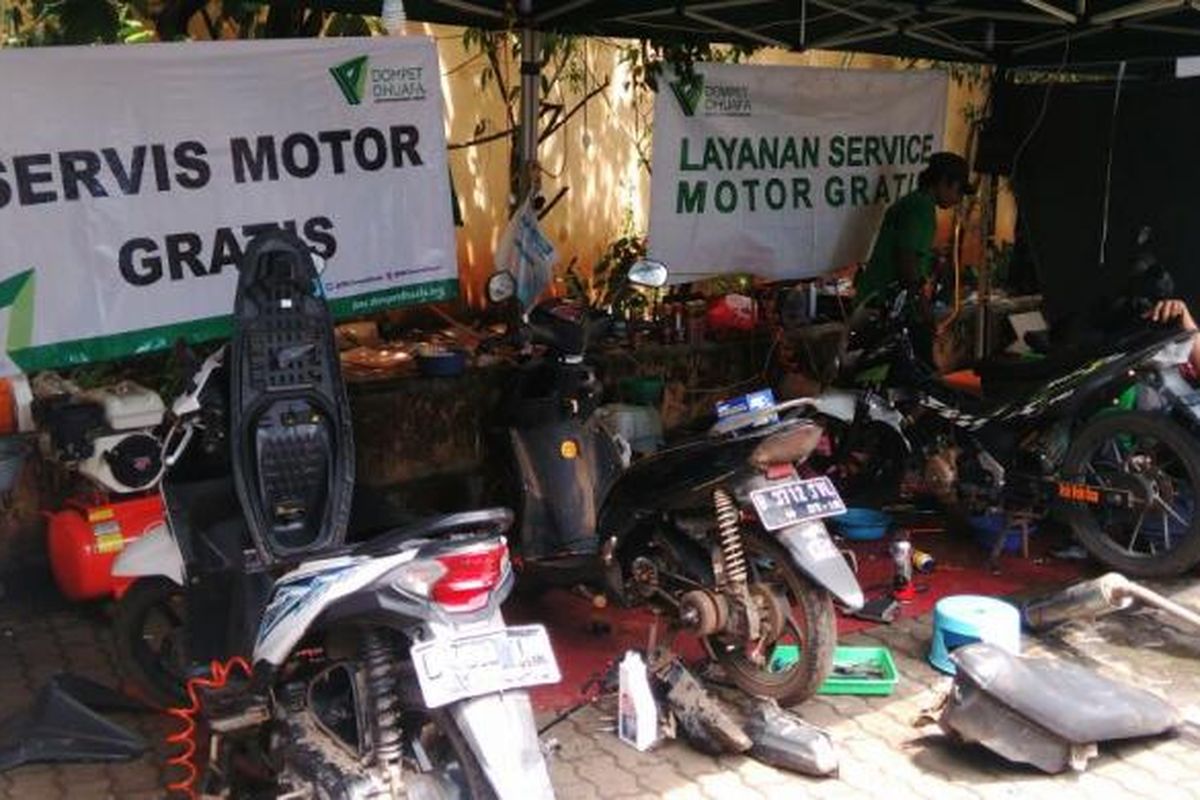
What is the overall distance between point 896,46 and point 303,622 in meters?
5.75

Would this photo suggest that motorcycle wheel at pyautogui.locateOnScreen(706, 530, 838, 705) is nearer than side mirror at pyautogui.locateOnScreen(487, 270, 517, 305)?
Yes

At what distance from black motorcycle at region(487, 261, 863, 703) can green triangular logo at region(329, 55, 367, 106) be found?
1.05m

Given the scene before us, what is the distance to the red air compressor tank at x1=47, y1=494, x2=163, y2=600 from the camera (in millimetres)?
4484

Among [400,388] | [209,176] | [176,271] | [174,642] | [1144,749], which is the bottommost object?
[1144,749]

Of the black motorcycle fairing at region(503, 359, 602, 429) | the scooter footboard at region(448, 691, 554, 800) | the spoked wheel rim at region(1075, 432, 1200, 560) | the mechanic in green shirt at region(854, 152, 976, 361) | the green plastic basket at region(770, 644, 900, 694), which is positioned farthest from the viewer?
the mechanic in green shirt at region(854, 152, 976, 361)

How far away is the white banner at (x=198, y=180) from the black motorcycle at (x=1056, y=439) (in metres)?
2.13

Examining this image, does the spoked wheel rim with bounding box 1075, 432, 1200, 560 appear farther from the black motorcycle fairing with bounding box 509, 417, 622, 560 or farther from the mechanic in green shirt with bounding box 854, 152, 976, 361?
the black motorcycle fairing with bounding box 509, 417, 622, 560

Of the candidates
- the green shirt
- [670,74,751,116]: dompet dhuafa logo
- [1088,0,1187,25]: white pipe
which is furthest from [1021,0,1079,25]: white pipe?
[670,74,751,116]: dompet dhuafa logo

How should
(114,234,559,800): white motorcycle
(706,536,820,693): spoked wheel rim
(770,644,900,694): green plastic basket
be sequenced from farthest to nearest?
(770,644,900,694): green plastic basket → (706,536,820,693): spoked wheel rim → (114,234,559,800): white motorcycle

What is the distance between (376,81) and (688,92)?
1804mm

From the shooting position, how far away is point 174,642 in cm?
376

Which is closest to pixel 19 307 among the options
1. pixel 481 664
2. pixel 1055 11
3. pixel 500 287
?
pixel 500 287

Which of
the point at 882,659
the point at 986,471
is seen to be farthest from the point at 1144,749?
the point at 986,471

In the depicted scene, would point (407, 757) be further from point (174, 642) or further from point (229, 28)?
point (229, 28)
